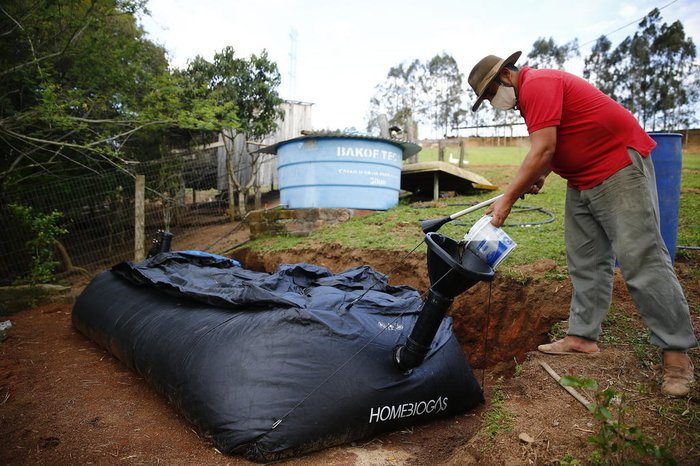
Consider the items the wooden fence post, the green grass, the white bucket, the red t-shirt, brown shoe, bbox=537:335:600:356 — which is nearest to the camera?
the white bucket

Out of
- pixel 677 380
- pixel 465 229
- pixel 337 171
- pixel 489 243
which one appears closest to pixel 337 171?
pixel 337 171

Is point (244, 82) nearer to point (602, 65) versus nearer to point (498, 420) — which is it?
point (498, 420)

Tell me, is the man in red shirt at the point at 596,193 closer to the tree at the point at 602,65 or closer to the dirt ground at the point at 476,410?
the dirt ground at the point at 476,410

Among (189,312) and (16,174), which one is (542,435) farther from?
(16,174)

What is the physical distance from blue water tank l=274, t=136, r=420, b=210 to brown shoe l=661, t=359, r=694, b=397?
527cm

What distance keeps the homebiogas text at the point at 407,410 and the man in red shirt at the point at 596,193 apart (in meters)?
0.77

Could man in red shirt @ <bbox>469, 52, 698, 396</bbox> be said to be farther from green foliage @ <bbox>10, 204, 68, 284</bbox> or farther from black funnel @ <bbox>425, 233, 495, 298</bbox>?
green foliage @ <bbox>10, 204, 68, 284</bbox>

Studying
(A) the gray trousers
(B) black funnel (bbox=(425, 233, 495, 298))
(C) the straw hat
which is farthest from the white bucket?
(C) the straw hat

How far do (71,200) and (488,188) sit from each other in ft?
23.1

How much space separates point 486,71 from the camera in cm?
238

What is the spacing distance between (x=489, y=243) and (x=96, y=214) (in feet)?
24.8

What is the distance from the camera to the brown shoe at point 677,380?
1.88 meters

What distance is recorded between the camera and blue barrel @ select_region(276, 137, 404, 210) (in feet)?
22.3

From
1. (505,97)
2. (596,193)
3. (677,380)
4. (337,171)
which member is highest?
(505,97)
